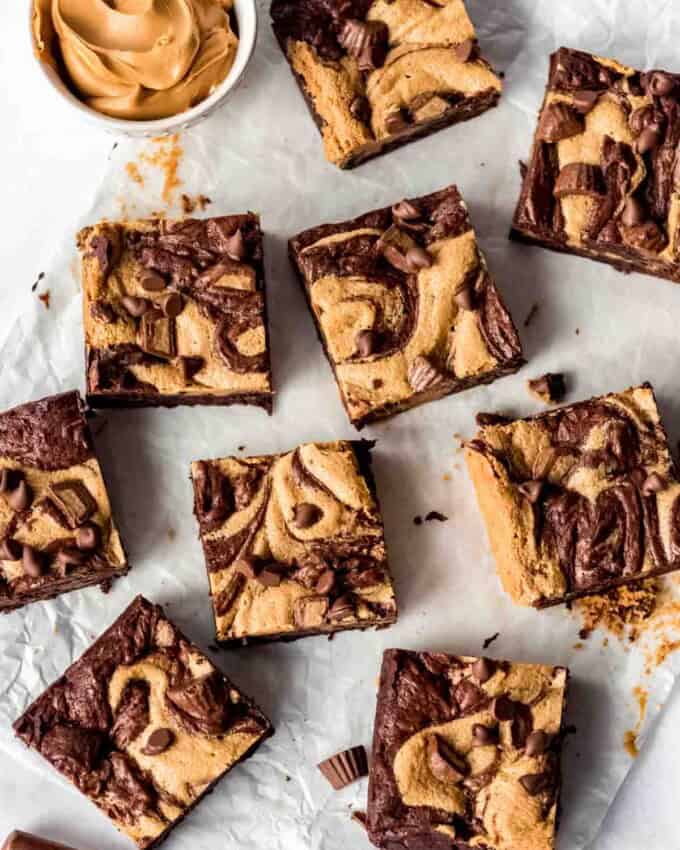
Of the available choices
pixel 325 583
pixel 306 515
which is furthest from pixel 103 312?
pixel 325 583

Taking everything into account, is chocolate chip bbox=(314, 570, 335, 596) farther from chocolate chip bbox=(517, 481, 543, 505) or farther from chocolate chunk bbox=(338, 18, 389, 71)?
chocolate chunk bbox=(338, 18, 389, 71)

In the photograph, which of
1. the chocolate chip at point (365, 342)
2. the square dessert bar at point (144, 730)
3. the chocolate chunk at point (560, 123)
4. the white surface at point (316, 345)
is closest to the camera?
the square dessert bar at point (144, 730)

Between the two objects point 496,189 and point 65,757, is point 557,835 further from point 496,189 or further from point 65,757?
point 496,189

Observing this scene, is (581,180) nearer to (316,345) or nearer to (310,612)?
(316,345)

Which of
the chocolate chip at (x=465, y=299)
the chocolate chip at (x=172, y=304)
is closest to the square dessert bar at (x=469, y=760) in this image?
the chocolate chip at (x=465, y=299)

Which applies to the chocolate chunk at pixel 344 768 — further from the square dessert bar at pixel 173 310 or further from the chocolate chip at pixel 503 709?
the square dessert bar at pixel 173 310

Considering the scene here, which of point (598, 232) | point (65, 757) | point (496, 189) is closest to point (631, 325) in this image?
point (598, 232)
